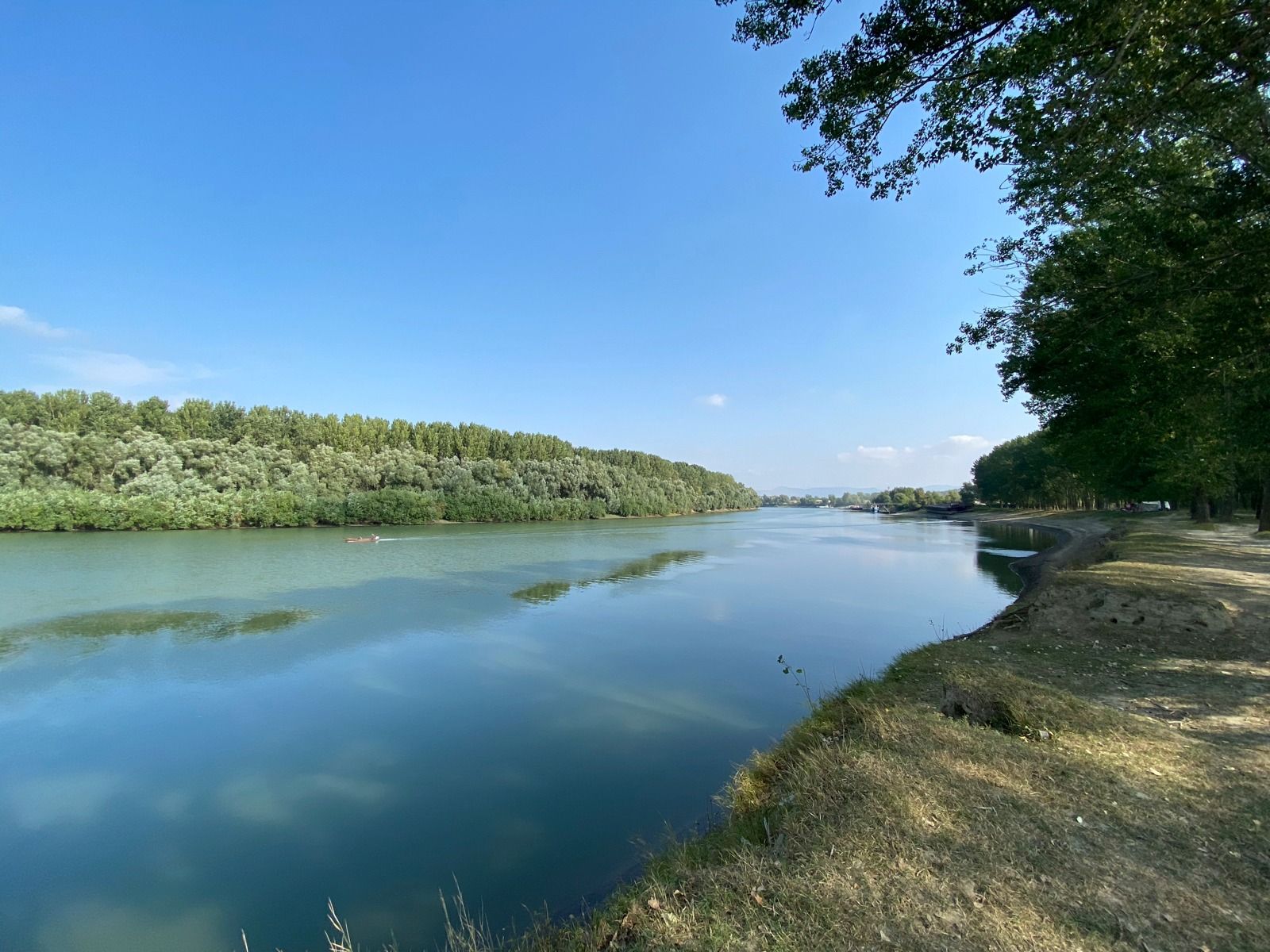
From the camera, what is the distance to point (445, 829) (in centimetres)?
577

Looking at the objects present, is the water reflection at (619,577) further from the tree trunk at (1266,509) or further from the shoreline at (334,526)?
the shoreline at (334,526)

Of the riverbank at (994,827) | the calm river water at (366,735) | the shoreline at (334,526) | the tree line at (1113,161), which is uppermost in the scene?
the tree line at (1113,161)

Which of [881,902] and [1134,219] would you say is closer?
[881,902]

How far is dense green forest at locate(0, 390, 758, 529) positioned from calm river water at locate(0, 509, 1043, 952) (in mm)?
28327

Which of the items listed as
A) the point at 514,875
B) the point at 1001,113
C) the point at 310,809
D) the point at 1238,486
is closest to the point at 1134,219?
the point at 1001,113

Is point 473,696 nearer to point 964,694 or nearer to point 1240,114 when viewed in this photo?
point 964,694

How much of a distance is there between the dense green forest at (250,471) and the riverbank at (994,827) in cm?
5217

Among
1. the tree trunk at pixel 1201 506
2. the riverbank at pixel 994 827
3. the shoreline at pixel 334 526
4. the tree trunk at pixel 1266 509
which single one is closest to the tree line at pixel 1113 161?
the riverbank at pixel 994 827

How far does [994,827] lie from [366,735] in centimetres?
768

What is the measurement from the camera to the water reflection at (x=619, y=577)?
1894 centimetres

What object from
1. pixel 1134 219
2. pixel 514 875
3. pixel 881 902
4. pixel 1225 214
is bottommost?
pixel 514 875

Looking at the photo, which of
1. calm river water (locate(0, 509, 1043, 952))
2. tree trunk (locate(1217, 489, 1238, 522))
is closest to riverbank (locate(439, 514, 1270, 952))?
calm river water (locate(0, 509, 1043, 952))

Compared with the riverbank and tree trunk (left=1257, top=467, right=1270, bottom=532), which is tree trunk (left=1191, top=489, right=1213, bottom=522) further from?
the riverbank

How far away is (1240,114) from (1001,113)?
130 inches
